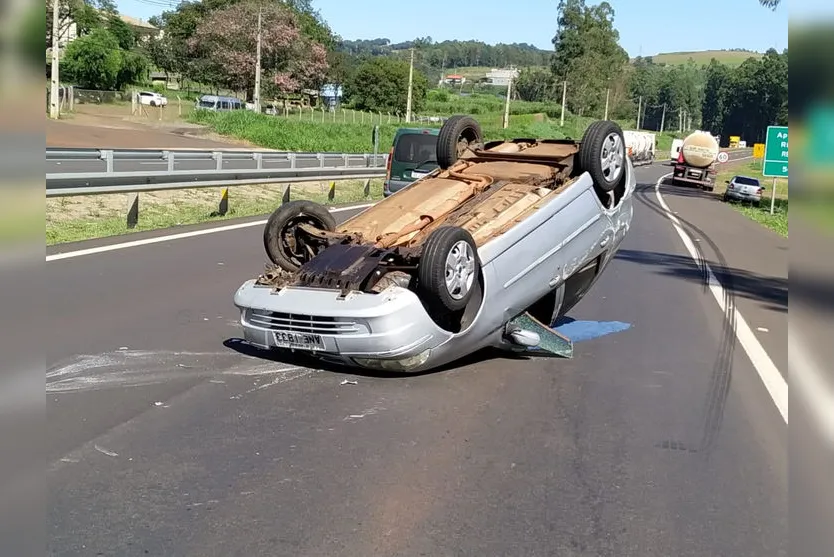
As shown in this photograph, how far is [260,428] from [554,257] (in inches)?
122

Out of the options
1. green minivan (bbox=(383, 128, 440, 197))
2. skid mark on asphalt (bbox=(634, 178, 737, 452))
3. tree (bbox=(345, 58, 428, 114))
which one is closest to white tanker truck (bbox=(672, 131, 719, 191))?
green minivan (bbox=(383, 128, 440, 197))

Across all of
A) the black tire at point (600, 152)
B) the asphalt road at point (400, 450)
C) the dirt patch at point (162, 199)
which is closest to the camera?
the asphalt road at point (400, 450)

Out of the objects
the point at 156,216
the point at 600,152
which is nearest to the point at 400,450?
the point at 600,152

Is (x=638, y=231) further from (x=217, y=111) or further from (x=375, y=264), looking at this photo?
(x=217, y=111)

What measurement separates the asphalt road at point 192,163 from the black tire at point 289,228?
10.4 metres

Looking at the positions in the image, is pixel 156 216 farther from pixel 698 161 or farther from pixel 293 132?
pixel 698 161

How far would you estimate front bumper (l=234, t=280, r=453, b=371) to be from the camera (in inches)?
252

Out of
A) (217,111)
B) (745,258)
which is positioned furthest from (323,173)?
(217,111)

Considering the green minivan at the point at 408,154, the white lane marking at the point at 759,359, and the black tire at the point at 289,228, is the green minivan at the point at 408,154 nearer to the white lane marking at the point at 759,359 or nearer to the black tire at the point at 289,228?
the white lane marking at the point at 759,359

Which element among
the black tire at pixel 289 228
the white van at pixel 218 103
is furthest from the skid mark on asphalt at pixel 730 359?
the white van at pixel 218 103

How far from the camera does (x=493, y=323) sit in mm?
7105

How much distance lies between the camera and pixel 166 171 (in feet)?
56.4

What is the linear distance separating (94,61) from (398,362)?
70099 mm

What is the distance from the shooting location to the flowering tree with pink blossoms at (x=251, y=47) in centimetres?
7000
